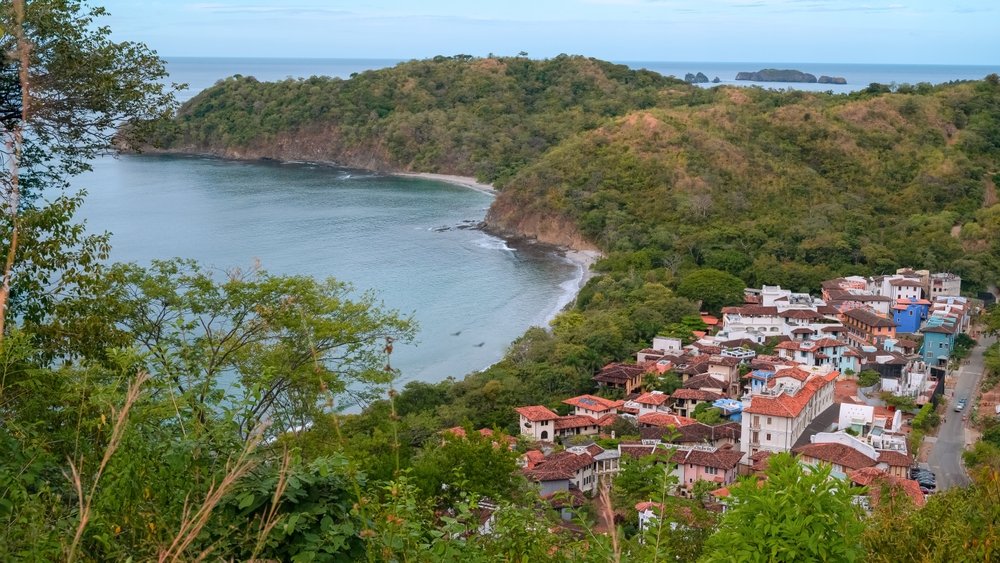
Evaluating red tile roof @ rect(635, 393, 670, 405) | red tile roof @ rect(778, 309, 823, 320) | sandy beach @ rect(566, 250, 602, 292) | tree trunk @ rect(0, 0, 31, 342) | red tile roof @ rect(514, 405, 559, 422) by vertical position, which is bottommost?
sandy beach @ rect(566, 250, 602, 292)

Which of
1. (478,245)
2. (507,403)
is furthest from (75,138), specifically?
(478,245)

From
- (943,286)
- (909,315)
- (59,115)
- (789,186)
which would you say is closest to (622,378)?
(909,315)

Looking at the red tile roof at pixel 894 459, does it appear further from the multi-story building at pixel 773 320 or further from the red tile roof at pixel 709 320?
the red tile roof at pixel 709 320

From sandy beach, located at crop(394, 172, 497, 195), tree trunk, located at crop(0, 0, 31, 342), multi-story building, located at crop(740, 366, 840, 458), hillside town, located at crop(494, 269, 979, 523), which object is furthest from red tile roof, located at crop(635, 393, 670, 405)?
sandy beach, located at crop(394, 172, 497, 195)

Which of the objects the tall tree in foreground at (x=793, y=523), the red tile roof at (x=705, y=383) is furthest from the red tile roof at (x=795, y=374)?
the tall tree in foreground at (x=793, y=523)

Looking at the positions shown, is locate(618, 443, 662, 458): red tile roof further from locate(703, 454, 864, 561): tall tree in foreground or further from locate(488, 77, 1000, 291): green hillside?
locate(488, 77, 1000, 291): green hillside

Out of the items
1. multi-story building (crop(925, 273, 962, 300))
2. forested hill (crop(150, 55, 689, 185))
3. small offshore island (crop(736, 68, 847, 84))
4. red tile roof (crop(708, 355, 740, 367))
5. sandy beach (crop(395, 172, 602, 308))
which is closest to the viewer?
red tile roof (crop(708, 355, 740, 367))
